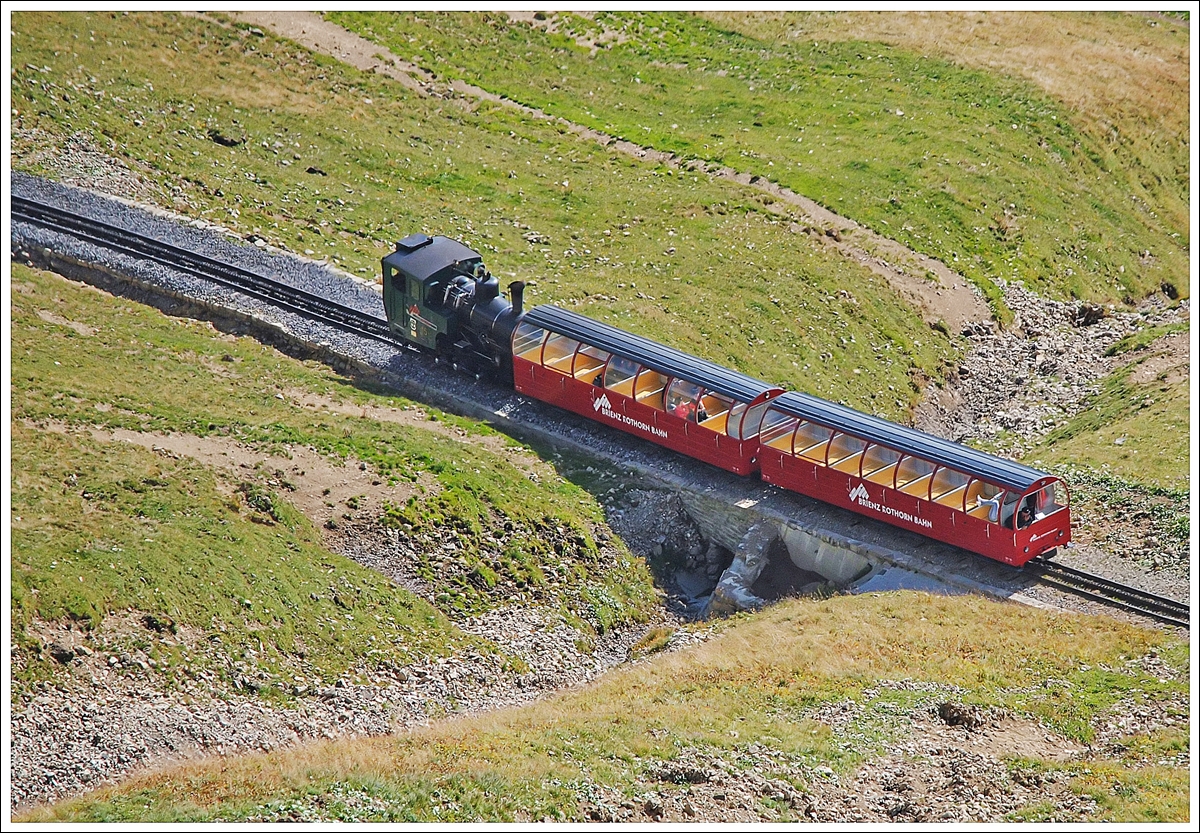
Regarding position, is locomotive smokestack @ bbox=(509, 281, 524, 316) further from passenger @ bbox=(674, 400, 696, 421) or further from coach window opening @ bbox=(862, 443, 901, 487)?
coach window opening @ bbox=(862, 443, 901, 487)

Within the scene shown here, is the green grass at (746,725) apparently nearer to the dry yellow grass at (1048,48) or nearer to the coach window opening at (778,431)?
the coach window opening at (778,431)

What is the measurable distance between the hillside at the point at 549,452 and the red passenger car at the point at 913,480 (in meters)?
2.20

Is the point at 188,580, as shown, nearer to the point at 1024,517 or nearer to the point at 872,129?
the point at 1024,517

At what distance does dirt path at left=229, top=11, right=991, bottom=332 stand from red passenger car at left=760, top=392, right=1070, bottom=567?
2233cm

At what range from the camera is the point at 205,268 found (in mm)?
48156

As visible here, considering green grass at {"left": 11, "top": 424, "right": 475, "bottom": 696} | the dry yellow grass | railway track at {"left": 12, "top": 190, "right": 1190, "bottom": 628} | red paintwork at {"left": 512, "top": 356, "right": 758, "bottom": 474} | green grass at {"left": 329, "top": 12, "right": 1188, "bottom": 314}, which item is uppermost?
the dry yellow grass

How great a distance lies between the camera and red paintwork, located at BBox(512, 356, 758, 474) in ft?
123

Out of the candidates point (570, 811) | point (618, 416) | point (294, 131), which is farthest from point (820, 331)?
point (570, 811)

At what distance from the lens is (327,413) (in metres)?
40.3

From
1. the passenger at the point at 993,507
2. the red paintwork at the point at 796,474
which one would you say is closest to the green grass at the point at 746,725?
the red paintwork at the point at 796,474

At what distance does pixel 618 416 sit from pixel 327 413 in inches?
373

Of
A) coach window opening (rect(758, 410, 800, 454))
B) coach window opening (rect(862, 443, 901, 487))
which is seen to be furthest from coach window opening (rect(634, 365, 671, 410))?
coach window opening (rect(862, 443, 901, 487))

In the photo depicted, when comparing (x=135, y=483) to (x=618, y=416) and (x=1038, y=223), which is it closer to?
(x=618, y=416)

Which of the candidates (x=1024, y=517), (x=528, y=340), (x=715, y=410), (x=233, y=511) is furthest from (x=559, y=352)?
(x=1024, y=517)
